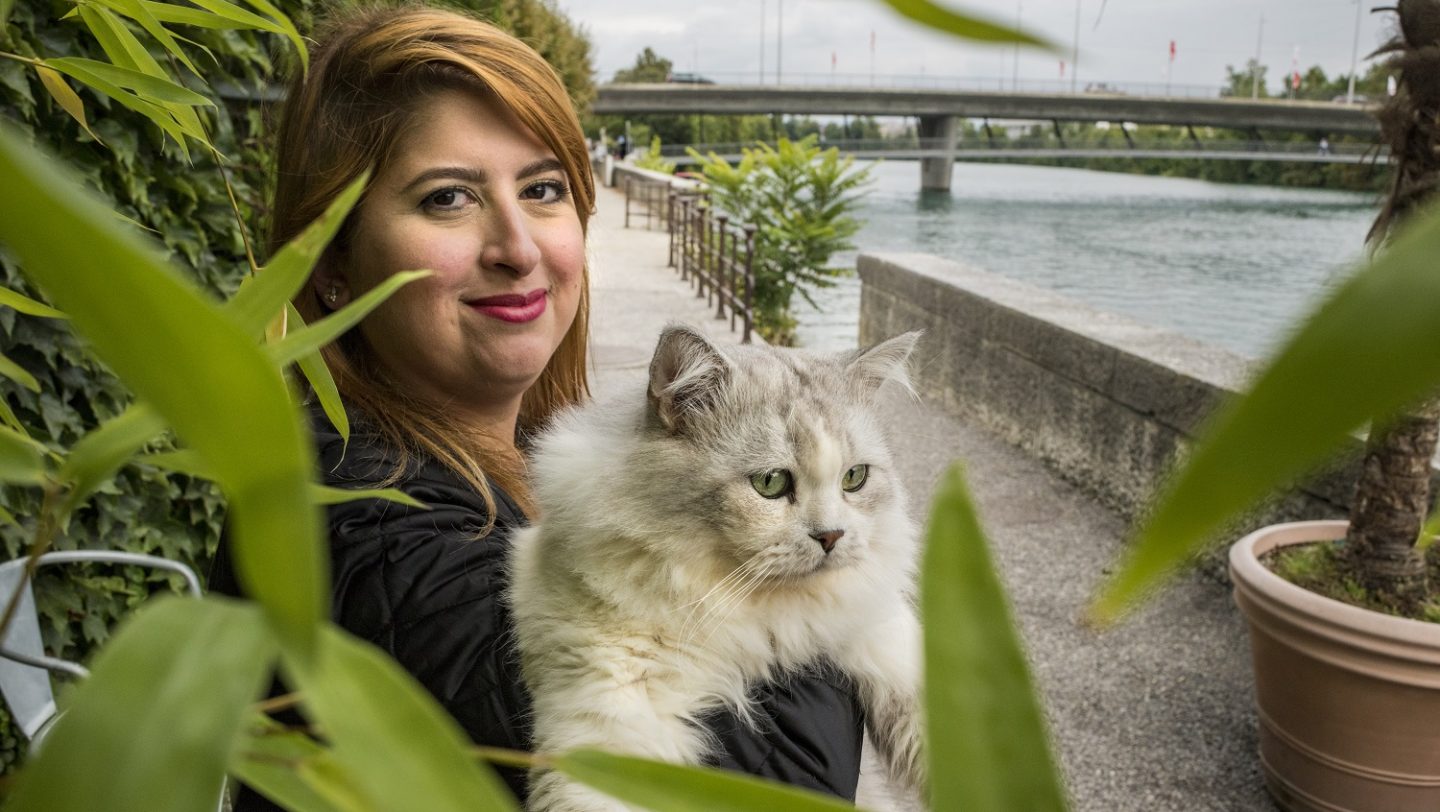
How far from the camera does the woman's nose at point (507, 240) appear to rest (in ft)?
6.24

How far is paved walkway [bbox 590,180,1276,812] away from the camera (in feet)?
11.9

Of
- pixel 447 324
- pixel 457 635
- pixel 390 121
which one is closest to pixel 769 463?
pixel 457 635

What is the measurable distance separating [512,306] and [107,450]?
1639 millimetres

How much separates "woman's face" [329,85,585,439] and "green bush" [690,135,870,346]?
9.03 meters

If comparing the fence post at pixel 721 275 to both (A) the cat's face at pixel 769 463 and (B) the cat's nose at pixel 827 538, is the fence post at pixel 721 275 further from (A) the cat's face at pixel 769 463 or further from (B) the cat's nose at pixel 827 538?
(B) the cat's nose at pixel 827 538

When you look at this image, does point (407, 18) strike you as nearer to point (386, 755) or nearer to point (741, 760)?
point (741, 760)

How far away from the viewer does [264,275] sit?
16.4 inches

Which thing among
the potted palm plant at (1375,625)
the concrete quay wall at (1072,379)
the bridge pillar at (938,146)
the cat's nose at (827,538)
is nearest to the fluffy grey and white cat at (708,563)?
the cat's nose at (827,538)

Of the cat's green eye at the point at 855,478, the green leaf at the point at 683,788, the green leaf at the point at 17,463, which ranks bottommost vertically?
the cat's green eye at the point at 855,478

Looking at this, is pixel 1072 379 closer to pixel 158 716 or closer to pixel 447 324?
pixel 447 324

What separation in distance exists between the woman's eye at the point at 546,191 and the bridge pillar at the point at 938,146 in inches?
1409

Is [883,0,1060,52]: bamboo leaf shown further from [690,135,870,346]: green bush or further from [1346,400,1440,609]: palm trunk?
[690,135,870,346]: green bush

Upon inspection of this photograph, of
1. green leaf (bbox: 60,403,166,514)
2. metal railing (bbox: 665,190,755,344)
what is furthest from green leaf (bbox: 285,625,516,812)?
metal railing (bbox: 665,190,755,344)

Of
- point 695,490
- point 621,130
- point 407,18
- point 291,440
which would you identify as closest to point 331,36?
point 407,18
